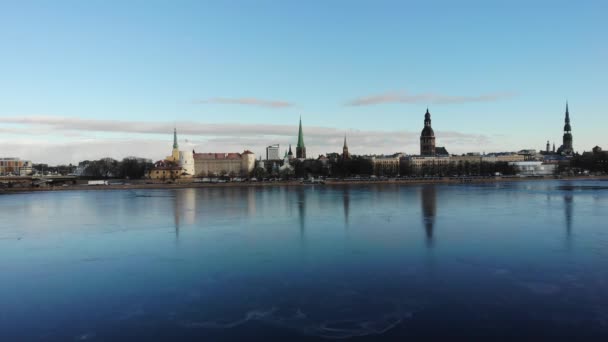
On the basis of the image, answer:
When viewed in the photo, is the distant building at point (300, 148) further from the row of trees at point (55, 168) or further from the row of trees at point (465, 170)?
the row of trees at point (55, 168)

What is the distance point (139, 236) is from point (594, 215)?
19.1 metres

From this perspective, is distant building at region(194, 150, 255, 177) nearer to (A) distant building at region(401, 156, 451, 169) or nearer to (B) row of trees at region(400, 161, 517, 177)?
(B) row of trees at region(400, 161, 517, 177)

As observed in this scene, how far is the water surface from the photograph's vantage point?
22.7 ft

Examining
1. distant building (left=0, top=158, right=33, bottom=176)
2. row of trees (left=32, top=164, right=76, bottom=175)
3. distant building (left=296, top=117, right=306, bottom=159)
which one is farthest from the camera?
row of trees (left=32, top=164, right=76, bottom=175)

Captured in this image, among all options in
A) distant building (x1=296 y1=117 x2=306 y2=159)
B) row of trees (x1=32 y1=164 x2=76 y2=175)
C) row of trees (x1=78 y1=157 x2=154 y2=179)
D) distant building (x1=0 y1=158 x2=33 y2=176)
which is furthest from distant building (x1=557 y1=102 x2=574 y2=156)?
row of trees (x1=32 y1=164 x2=76 y2=175)

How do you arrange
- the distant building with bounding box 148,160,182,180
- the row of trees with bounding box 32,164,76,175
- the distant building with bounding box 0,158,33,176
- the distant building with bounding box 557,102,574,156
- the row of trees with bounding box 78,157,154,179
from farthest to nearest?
the row of trees with bounding box 32,164,76,175
the distant building with bounding box 557,102,574,156
the distant building with bounding box 0,158,33,176
the row of trees with bounding box 78,157,154,179
the distant building with bounding box 148,160,182,180

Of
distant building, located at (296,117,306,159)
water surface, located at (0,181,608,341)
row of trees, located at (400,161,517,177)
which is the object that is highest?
distant building, located at (296,117,306,159)

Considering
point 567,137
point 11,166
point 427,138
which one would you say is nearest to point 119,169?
point 11,166

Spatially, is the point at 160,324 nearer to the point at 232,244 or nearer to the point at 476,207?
the point at 232,244

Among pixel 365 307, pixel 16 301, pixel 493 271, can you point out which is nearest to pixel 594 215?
pixel 493 271

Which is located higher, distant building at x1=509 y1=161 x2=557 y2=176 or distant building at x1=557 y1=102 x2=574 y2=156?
distant building at x1=557 y1=102 x2=574 y2=156

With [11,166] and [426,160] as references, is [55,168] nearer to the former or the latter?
[11,166]

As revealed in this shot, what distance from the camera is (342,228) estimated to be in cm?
1717

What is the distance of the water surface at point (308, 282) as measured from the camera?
273 inches
